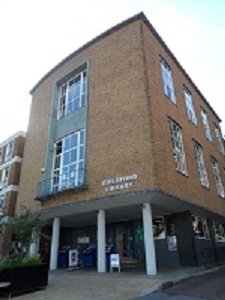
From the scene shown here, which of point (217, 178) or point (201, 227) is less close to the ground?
point (217, 178)

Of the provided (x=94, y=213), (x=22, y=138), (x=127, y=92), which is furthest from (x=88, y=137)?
(x=22, y=138)

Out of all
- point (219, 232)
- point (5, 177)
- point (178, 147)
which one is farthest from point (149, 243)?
point (5, 177)

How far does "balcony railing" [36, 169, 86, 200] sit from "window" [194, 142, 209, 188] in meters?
7.88

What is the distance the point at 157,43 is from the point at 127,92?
15.8ft

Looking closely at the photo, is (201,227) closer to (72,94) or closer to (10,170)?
(72,94)

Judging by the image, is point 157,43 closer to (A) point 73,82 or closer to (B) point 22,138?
(A) point 73,82

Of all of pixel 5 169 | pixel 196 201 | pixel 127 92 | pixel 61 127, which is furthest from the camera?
pixel 5 169

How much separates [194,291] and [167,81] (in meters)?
12.6

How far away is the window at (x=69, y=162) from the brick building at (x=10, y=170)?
305 inches

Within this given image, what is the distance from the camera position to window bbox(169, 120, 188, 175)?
15.6 metres

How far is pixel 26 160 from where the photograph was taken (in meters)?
20.7

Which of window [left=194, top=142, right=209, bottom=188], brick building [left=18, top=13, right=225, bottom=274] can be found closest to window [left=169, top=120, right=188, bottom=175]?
brick building [left=18, top=13, right=225, bottom=274]

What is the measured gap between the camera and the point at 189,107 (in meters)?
20.7

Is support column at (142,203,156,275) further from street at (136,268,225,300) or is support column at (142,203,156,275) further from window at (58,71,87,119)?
window at (58,71,87,119)
